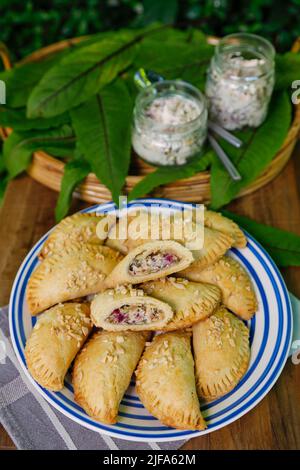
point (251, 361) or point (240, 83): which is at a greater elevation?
point (240, 83)

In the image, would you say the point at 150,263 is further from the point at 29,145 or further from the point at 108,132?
the point at 29,145

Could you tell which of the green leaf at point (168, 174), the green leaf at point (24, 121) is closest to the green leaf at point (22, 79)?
the green leaf at point (24, 121)

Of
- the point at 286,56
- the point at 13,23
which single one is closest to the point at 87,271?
the point at 286,56

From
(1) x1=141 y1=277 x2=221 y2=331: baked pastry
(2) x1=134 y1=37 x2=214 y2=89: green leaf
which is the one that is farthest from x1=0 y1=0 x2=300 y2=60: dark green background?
(1) x1=141 y1=277 x2=221 y2=331: baked pastry

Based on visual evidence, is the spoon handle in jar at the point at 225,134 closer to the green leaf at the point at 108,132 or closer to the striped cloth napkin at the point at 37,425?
the green leaf at the point at 108,132

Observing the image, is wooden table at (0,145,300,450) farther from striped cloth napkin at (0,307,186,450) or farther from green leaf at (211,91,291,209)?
green leaf at (211,91,291,209)

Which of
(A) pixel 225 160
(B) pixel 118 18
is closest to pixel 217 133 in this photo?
(A) pixel 225 160
